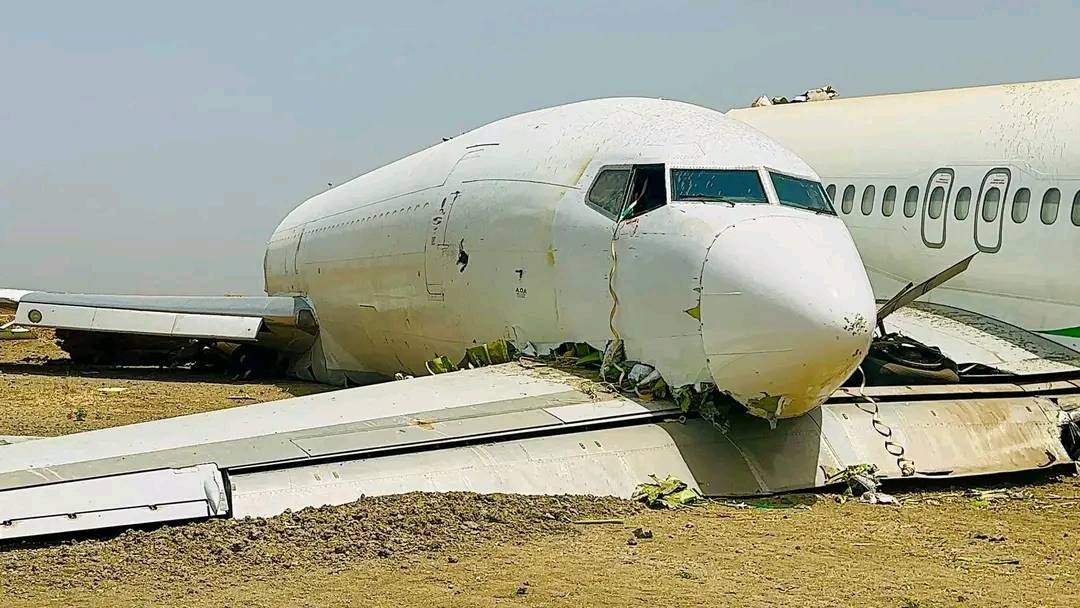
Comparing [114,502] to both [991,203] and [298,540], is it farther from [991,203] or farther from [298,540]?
[991,203]

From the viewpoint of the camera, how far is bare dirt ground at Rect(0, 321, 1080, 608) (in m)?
7.19

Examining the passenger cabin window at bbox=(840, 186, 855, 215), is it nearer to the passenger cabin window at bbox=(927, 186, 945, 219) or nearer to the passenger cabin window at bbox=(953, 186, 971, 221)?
the passenger cabin window at bbox=(927, 186, 945, 219)

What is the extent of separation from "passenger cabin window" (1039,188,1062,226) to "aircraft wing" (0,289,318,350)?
10092 millimetres

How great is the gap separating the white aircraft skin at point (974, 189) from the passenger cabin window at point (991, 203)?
0.5 inches

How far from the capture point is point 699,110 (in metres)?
12.8

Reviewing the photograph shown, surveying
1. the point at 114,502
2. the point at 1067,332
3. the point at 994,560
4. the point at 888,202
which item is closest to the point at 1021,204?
the point at 1067,332

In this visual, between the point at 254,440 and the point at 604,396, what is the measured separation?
9.90ft

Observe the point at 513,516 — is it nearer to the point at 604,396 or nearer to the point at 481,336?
the point at 604,396

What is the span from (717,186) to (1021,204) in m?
5.46

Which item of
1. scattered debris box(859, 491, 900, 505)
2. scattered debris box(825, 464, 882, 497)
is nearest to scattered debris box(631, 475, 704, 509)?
scattered debris box(825, 464, 882, 497)

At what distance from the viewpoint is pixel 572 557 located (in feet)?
26.6

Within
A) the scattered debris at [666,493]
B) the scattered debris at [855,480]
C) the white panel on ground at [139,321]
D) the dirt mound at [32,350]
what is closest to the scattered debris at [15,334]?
the dirt mound at [32,350]

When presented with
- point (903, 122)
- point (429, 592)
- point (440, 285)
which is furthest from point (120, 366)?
point (429, 592)

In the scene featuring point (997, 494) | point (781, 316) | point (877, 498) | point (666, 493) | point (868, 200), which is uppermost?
point (781, 316)
